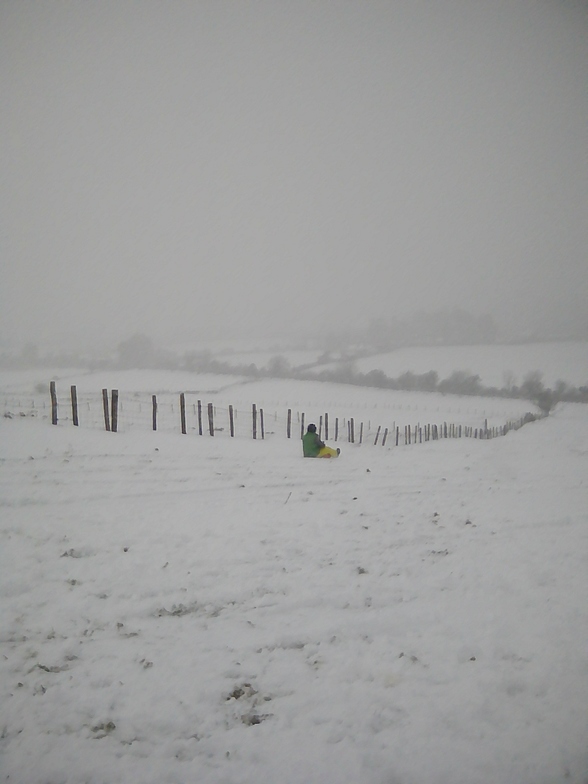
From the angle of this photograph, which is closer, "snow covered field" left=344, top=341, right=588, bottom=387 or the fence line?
the fence line

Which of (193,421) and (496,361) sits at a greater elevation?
(496,361)

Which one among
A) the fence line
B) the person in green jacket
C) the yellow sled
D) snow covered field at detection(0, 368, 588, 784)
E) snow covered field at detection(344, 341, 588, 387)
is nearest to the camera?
snow covered field at detection(0, 368, 588, 784)

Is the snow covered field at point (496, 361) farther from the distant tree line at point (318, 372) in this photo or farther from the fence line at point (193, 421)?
the fence line at point (193, 421)

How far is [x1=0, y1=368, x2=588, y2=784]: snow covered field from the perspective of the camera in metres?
3.21

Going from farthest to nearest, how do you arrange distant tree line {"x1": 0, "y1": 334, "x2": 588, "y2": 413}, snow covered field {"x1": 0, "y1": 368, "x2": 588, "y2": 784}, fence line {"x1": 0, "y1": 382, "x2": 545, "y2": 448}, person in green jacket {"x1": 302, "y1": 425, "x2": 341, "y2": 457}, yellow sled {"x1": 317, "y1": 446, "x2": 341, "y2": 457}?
distant tree line {"x1": 0, "y1": 334, "x2": 588, "y2": 413}, fence line {"x1": 0, "y1": 382, "x2": 545, "y2": 448}, yellow sled {"x1": 317, "y1": 446, "x2": 341, "y2": 457}, person in green jacket {"x1": 302, "y1": 425, "x2": 341, "y2": 457}, snow covered field {"x1": 0, "y1": 368, "x2": 588, "y2": 784}

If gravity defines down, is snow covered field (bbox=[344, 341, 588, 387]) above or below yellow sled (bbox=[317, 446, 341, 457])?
above

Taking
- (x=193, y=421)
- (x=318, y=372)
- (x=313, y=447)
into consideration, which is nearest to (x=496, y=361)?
(x=318, y=372)

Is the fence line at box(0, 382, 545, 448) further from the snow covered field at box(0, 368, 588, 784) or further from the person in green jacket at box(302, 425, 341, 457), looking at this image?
the snow covered field at box(0, 368, 588, 784)

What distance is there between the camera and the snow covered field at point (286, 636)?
10.5ft

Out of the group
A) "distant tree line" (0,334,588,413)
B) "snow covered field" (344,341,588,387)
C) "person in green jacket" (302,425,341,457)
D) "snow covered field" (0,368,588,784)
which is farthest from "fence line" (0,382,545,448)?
"snow covered field" (344,341,588,387)

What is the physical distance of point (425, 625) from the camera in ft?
15.8

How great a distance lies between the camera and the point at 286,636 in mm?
4559

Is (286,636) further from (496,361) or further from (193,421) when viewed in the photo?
(496,361)

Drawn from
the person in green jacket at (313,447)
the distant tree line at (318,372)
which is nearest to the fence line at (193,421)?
the person in green jacket at (313,447)
